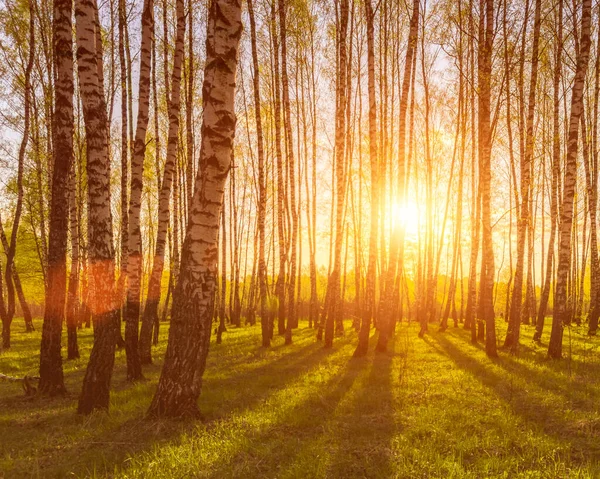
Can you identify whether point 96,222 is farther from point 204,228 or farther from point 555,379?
point 555,379

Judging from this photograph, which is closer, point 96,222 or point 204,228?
point 204,228

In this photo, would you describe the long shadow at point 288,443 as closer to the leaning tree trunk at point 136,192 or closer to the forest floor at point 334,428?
the forest floor at point 334,428

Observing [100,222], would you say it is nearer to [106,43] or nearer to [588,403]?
[588,403]

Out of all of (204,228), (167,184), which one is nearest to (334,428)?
(204,228)

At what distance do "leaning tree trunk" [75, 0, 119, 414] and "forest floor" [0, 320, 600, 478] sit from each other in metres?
0.48

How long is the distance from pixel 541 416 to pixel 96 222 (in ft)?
23.7

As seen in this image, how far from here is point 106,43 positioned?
15828 millimetres

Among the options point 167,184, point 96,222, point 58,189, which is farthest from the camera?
point 167,184

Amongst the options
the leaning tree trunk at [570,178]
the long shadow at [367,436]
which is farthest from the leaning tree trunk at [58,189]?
the leaning tree trunk at [570,178]

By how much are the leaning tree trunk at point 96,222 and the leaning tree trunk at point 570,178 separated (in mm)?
10004

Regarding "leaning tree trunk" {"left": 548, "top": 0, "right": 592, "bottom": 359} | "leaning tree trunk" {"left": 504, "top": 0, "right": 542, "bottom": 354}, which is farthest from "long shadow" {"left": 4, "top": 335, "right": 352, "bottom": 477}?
"leaning tree trunk" {"left": 504, "top": 0, "right": 542, "bottom": 354}

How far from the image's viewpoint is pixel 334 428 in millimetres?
5375

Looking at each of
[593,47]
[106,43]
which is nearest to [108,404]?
[106,43]

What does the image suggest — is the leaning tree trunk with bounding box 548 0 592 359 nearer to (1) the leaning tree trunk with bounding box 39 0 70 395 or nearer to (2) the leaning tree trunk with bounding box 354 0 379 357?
(2) the leaning tree trunk with bounding box 354 0 379 357
